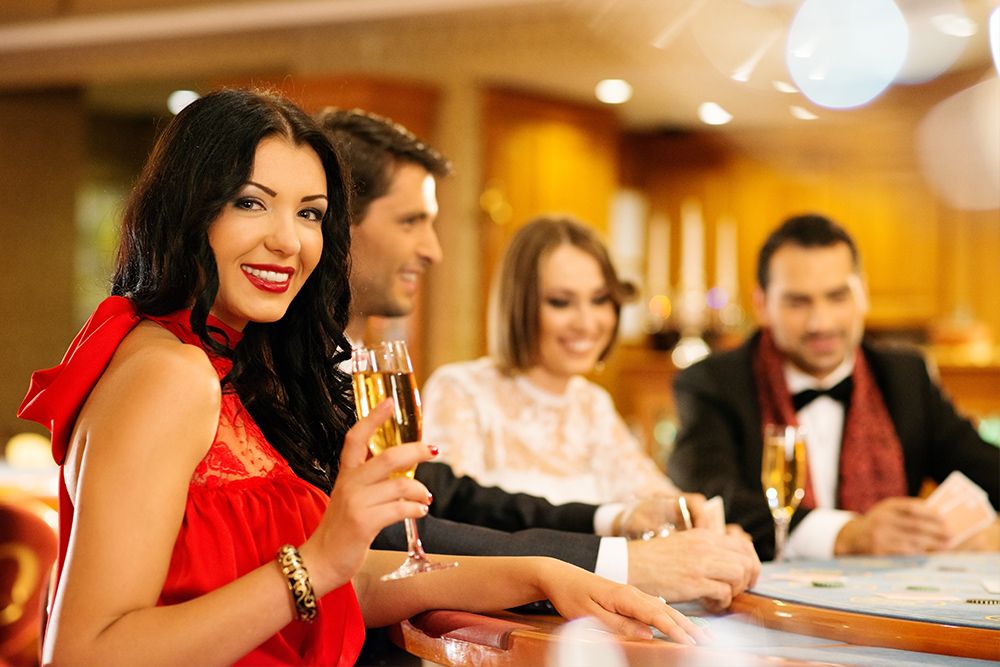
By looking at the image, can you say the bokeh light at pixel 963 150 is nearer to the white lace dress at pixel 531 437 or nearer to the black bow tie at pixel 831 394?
the black bow tie at pixel 831 394

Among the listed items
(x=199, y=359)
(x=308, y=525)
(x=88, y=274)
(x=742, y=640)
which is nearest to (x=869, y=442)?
(x=742, y=640)

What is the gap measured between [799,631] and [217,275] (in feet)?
2.62

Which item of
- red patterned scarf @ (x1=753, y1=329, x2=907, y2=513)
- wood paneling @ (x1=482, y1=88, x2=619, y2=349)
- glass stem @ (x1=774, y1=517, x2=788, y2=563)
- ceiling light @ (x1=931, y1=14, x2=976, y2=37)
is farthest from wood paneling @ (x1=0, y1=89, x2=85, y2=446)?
glass stem @ (x1=774, y1=517, x2=788, y2=563)

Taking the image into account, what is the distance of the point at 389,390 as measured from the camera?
1.15m

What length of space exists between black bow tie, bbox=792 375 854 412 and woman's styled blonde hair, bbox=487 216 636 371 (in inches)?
23.0

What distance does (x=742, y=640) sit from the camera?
1.33 metres

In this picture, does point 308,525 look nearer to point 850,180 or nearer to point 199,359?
point 199,359

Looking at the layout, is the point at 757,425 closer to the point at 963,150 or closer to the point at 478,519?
the point at 478,519

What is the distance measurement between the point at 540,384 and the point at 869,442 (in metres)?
0.87

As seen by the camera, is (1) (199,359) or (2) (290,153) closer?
(1) (199,359)

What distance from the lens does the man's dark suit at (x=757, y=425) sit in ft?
9.25

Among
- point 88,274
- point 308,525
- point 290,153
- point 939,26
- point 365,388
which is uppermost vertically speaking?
point 939,26

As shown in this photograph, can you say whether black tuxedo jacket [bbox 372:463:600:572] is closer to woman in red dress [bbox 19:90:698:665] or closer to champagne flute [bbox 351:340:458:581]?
woman in red dress [bbox 19:90:698:665]

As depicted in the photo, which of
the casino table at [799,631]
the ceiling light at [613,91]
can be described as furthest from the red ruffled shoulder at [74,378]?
the ceiling light at [613,91]
